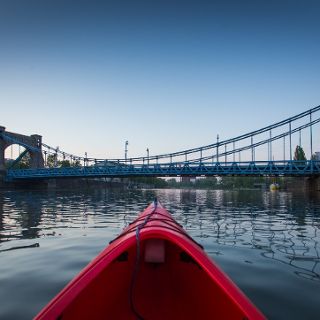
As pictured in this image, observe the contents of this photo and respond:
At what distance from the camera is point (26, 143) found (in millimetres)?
65500

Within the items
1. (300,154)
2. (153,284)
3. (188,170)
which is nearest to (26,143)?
(188,170)

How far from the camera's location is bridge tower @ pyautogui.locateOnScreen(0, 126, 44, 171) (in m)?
59.4

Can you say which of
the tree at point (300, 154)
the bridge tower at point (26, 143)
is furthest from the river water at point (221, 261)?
the tree at point (300, 154)

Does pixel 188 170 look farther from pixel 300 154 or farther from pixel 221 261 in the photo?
pixel 300 154

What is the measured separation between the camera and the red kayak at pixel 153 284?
9.30ft

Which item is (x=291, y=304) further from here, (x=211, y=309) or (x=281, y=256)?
(x=281, y=256)

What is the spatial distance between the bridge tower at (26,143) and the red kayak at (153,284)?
61.9m

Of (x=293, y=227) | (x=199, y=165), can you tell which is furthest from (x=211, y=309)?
(x=199, y=165)

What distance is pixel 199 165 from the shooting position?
4603cm

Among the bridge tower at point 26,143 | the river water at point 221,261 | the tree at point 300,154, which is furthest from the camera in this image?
the tree at point 300,154

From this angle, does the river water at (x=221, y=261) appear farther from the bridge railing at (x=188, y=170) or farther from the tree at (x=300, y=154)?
the tree at (x=300, y=154)

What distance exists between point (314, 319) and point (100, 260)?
2817mm

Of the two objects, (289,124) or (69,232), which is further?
(289,124)

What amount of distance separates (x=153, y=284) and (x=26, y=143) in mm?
69179
